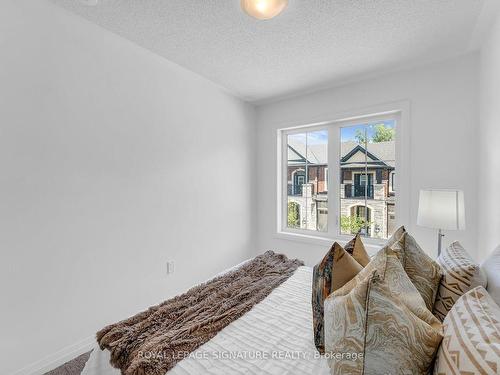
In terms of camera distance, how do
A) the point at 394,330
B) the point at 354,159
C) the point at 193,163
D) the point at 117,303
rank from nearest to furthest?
the point at 394,330
the point at 117,303
the point at 193,163
the point at 354,159

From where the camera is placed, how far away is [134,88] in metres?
2.17

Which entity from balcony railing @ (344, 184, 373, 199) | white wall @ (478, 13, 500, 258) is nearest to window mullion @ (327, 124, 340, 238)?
balcony railing @ (344, 184, 373, 199)

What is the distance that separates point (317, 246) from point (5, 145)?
3018 mm

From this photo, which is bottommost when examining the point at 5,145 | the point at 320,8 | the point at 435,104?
the point at 5,145

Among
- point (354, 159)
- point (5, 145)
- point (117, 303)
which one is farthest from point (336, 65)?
point (117, 303)

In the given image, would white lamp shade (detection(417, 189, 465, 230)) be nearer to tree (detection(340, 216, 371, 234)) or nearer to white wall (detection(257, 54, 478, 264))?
white wall (detection(257, 54, 478, 264))

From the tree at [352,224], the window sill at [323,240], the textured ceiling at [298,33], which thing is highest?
the textured ceiling at [298,33]

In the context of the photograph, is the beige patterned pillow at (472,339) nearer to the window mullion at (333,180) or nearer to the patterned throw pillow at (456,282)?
the patterned throw pillow at (456,282)

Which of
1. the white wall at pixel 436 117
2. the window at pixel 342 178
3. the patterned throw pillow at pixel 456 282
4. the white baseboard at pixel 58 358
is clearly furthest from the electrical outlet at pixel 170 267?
the white wall at pixel 436 117

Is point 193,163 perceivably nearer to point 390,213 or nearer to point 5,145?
point 5,145

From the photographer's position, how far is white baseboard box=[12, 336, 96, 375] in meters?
1.60

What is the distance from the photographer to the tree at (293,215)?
11.5 feet

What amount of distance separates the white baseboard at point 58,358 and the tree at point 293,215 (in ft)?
8.29

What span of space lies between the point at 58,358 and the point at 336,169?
3.10 metres
